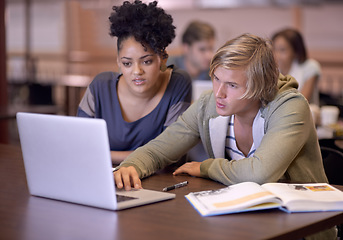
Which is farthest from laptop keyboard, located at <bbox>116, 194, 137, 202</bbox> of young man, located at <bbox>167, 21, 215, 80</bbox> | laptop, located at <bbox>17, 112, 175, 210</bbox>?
young man, located at <bbox>167, 21, 215, 80</bbox>

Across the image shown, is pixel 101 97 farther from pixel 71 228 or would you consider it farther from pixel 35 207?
pixel 71 228

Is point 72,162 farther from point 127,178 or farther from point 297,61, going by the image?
point 297,61

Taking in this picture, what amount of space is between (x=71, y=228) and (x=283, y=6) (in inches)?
236

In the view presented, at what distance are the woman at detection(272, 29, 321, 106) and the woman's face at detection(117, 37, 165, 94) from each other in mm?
2283

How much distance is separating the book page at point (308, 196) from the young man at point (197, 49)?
2.58m

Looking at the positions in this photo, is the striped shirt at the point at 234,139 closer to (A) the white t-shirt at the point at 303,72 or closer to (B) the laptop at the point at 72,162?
(B) the laptop at the point at 72,162

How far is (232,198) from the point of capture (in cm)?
145

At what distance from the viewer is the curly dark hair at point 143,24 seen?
2127 mm

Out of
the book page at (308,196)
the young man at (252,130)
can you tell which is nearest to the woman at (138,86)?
the young man at (252,130)

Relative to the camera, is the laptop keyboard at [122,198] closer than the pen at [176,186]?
Yes

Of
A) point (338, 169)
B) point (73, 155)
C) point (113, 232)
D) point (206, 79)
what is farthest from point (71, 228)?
point (206, 79)

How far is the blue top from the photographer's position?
2322mm

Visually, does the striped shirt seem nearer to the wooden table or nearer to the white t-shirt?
the wooden table

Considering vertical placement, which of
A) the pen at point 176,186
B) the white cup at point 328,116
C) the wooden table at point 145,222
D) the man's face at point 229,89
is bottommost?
the white cup at point 328,116
